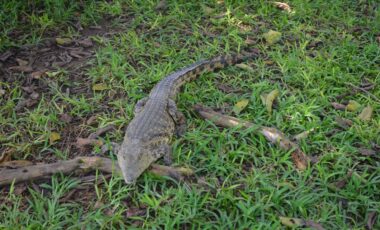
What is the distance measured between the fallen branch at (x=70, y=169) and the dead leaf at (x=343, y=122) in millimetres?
1686

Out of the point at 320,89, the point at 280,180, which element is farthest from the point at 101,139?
the point at 320,89

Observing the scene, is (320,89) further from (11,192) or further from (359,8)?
(11,192)

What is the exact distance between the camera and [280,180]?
3.78 meters

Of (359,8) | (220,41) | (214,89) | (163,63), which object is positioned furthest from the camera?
(359,8)

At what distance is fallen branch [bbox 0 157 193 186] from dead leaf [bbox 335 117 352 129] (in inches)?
66.4

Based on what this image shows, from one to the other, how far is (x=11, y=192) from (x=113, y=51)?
2507 mm

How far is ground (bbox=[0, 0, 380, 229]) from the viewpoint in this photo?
355 centimetres

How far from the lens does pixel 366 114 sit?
447 centimetres

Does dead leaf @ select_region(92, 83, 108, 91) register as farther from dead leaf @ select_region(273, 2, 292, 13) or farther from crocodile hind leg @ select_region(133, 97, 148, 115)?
dead leaf @ select_region(273, 2, 292, 13)

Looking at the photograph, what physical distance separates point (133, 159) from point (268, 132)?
1.35 metres

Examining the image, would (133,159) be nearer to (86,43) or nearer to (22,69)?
(22,69)

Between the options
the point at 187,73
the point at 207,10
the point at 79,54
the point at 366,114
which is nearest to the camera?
the point at 366,114

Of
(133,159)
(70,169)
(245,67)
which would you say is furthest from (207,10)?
(70,169)

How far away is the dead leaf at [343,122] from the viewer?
172 inches
